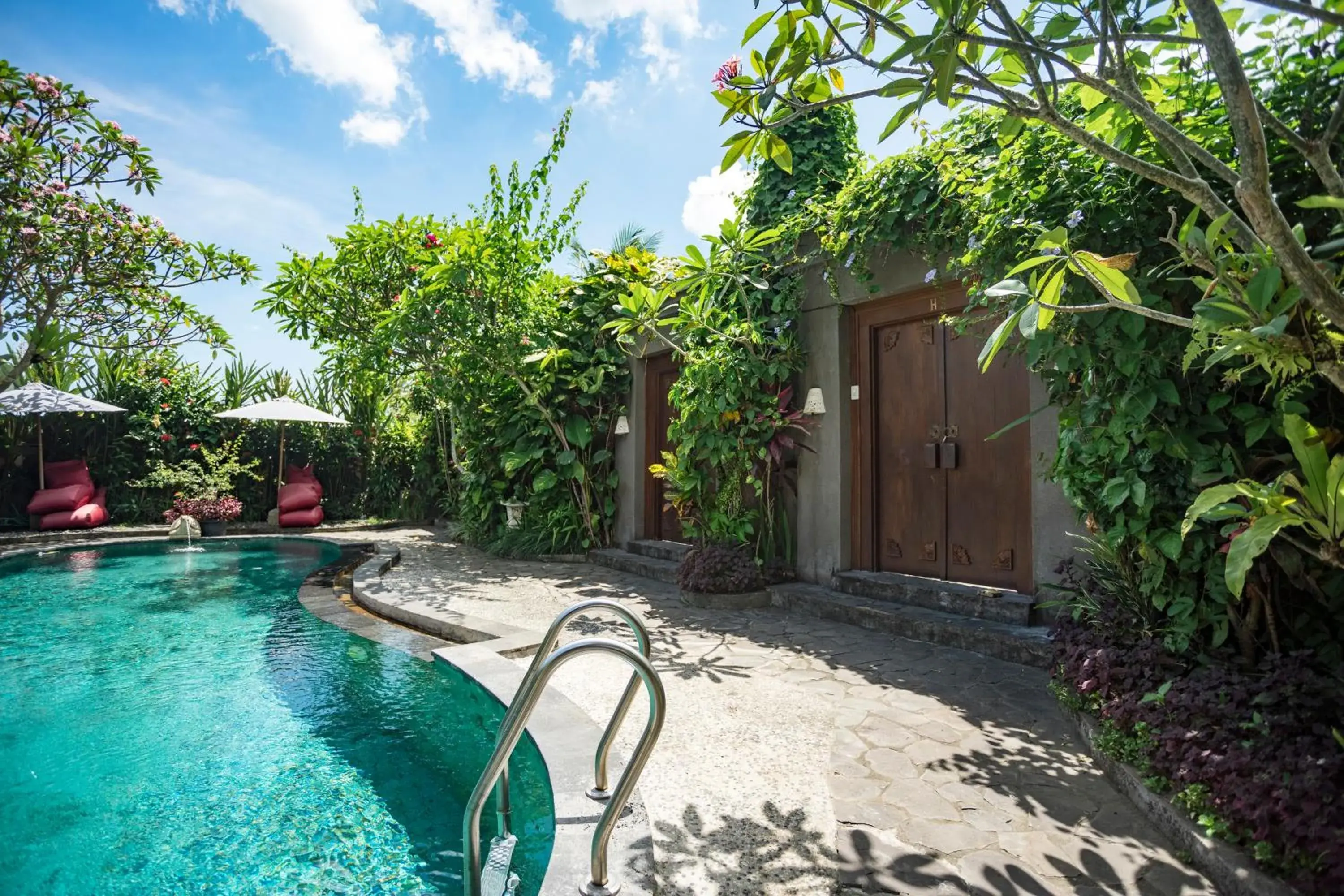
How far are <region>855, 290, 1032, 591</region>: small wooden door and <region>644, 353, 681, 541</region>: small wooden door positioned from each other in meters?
3.18

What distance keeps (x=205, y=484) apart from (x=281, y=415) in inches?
72.6

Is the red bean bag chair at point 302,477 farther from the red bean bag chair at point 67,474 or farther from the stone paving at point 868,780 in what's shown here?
the stone paving at point 868,780

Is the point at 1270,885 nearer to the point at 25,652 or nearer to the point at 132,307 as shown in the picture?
the point at 25,652

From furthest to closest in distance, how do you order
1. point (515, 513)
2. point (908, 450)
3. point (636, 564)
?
point (515, 513) → point (636, 564) → point (908, 450)

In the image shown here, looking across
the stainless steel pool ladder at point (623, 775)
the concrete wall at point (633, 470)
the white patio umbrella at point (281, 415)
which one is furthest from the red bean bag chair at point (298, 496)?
the stainless steel pool ladder at point (623, 775)

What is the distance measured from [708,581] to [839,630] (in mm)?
1308

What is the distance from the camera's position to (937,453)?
5582 millimetres

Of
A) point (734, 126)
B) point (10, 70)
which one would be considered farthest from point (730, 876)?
point (10, 70)

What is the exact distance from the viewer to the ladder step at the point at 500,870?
2.25 metres

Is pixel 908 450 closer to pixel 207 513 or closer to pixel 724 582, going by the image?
pixel 724 582

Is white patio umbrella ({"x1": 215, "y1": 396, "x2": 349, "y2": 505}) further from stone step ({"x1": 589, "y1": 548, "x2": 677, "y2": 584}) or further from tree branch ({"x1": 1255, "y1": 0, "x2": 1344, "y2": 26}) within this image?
A: tree branch ({"x1": 1255, "y1": 0, "x2": 1344, "y2": 26})

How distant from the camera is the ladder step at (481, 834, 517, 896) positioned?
225 cm

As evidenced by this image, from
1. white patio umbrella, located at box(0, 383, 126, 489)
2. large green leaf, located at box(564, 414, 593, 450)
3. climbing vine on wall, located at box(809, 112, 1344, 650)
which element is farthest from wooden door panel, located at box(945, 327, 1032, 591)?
white patio umbrella, located at box(0, 383, 126, 489)

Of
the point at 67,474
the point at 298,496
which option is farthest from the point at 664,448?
the point at 67,474
